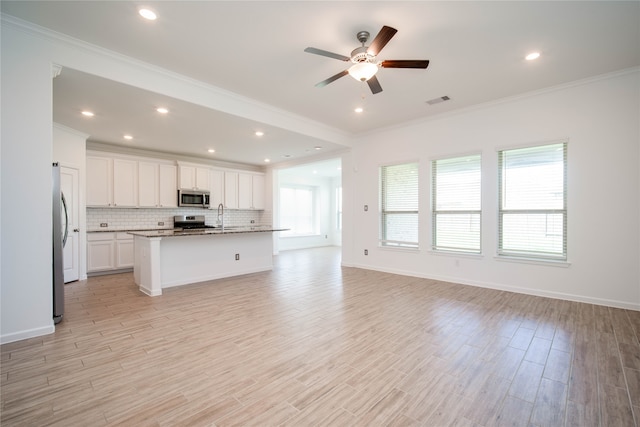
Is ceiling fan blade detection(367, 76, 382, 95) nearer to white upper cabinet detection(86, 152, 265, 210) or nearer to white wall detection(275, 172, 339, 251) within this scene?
white upper cabinet detection(86, 152, 265, 210)

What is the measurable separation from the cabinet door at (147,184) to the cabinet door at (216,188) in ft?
4.45

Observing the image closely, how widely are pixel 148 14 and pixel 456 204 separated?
16.6 ft

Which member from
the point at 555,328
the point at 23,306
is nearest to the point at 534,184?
the point at 555,328

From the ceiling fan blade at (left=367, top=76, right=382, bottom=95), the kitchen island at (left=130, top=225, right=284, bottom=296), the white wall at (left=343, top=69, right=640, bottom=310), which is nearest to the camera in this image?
the ceiling fan blade at (left=367, top=76, right=382, bottom=95)

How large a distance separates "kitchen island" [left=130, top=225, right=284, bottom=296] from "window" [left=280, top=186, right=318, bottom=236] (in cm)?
450

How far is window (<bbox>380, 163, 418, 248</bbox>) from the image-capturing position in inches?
225

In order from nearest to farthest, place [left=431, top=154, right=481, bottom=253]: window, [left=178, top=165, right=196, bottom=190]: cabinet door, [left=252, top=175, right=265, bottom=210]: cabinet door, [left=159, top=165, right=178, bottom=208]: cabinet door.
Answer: [left=431, top=154, right=481, bottom=253]: window, [left=159, top=165, right=178, bottom=208]: cabinet door, [left=178, top=165, right=196, bottom=190]: cabinet door, [left=252, top=175, right=265, bottom=210]: cabinet door

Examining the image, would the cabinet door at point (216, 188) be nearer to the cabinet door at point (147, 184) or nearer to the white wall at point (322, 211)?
the cabinet door at point (147, 184)

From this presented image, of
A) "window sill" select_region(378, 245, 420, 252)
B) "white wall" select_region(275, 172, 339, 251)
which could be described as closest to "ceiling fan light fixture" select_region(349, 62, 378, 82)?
"window sill" select_region(378, 245, 420, 252)

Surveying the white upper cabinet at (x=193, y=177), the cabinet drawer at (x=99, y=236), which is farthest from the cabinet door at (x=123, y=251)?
the white upper cabinet at (x=193, y=177)

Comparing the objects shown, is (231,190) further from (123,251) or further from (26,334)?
(26,334)

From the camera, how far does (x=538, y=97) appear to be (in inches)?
168

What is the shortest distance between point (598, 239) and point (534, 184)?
106cm

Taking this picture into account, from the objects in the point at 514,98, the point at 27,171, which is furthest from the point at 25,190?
the point at 514,98
